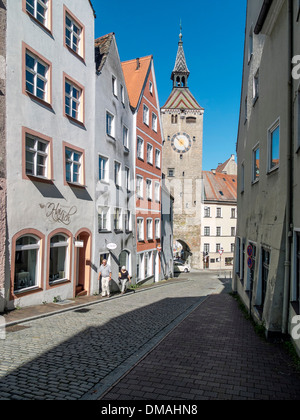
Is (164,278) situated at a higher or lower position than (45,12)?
lower

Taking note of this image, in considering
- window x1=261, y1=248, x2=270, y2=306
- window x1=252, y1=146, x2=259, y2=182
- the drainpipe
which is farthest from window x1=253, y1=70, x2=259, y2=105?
window x1=261, y1=248, x2=270, y2=306

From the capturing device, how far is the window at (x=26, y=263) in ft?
40.4

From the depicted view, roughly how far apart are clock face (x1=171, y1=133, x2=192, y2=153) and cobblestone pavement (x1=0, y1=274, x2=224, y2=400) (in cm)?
4568

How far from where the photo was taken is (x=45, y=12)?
14305 mm

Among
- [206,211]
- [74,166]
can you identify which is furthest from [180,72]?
[74,166]

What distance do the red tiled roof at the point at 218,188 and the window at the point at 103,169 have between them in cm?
3881

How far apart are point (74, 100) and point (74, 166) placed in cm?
303

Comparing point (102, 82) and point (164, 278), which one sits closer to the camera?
point (102, 82)

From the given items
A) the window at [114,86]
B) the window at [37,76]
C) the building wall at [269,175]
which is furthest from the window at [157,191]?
the window at [37,76]

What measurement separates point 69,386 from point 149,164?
77.6 feet

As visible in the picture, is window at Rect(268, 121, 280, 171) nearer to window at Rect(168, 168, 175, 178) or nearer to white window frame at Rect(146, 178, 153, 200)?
white window frame at Rect(146, 178, 153, 200)

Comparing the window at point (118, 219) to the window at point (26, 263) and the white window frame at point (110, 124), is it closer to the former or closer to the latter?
the white window frame at point (110, 124)
